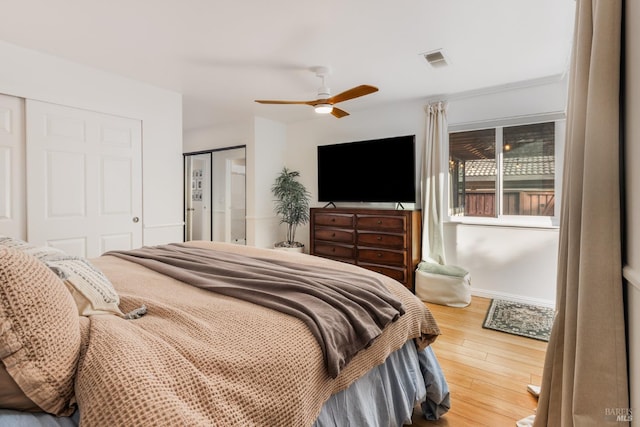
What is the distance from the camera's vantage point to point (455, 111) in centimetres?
398

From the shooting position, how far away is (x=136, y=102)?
11.3 ft

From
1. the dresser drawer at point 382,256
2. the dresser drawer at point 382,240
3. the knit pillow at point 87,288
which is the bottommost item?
the dresser drawer at point 382,256

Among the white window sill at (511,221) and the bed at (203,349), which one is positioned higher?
the white window sill at (511,221)

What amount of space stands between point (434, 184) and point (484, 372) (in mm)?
2343

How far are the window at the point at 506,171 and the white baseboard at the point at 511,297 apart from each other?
901 mm

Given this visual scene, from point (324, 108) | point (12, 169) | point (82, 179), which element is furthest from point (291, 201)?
point (12, 169)

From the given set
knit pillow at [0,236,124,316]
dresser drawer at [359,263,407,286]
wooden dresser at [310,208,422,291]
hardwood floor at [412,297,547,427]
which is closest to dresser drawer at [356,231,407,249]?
wooden dresser at [310,208,422,291]

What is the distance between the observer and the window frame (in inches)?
135

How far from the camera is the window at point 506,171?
3549 millimetres

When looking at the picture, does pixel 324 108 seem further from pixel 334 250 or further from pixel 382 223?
pixel 334 250

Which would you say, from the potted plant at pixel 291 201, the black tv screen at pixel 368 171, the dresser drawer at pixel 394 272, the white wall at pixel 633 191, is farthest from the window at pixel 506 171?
the white wall at pixel 633 191

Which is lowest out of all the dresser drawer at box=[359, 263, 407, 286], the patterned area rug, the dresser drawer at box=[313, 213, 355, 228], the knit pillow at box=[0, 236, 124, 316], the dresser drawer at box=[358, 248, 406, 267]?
the patterned area rug

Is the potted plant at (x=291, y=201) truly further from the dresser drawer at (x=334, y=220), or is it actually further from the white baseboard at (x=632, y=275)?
the white baseboard at (x=632, y=275)

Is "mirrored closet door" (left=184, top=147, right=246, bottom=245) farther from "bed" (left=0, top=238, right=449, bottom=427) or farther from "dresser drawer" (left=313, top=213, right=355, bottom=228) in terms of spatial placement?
A: "bed" (left=0, top=238, right=449, bottom=427)
